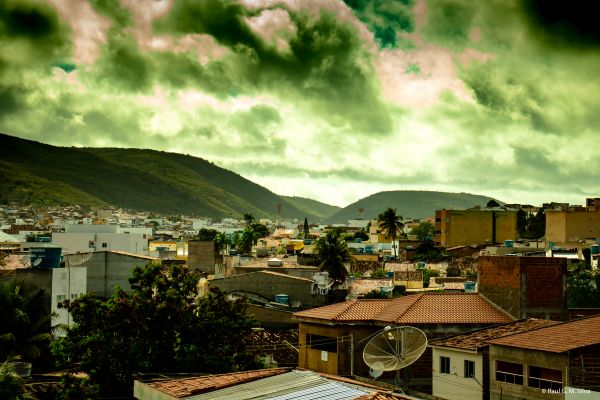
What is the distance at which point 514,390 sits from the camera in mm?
25953

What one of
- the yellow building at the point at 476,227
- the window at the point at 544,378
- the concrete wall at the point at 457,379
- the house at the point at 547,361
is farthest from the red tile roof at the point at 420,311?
the yellow building at the point at 476,227

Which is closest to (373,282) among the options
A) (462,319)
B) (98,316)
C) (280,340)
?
(280,340)

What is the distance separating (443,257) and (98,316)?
265 feet

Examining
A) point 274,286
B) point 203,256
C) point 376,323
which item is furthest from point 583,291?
point 203,256

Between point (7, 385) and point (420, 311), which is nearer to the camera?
point (7, 385)

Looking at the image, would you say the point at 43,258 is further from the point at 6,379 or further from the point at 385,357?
the point at 385,357

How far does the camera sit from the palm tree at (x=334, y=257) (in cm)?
7788

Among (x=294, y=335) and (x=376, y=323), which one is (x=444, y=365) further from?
(x=294, y=335)

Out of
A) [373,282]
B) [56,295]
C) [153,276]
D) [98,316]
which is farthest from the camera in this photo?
[373,282]

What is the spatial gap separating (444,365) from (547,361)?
624 centimetres

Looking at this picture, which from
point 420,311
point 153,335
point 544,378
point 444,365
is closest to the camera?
point 544,378

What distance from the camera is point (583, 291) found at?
59.8 metres

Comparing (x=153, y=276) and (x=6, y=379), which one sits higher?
(x=153, y=276)

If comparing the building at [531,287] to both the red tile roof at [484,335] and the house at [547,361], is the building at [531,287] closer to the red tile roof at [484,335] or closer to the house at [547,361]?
the red tile roof at [484,335]
